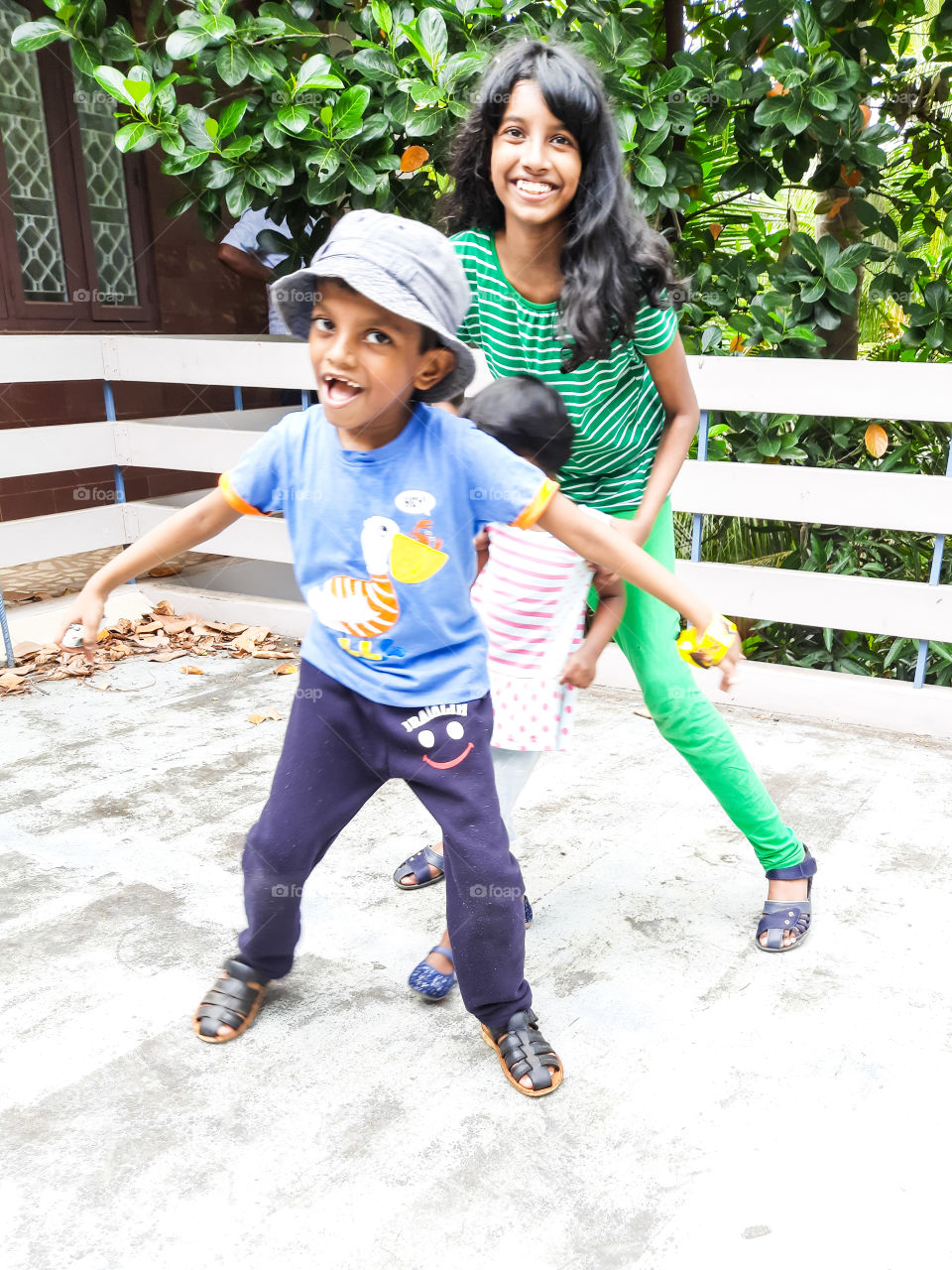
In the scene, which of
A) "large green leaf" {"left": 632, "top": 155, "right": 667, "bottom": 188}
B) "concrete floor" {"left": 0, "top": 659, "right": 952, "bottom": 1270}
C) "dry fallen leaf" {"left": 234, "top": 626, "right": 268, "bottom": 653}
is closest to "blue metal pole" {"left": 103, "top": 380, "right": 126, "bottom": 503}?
"dry fallen leaf" {"left": 234, "top": 626, "right": 268, "bottom": 653}

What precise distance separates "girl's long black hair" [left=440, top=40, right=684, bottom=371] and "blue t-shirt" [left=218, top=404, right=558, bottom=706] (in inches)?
15.8

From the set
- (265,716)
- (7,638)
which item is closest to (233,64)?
(7,638)

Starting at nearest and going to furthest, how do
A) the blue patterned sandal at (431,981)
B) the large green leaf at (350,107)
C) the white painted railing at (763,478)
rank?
the blue patterned sandal at (431,981)
the white painted railing at (763,478)
the large green leaf at (350,107)

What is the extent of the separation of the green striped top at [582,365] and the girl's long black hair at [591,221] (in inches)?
1.9

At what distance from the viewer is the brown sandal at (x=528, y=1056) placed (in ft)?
6.55

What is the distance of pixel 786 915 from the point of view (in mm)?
2518

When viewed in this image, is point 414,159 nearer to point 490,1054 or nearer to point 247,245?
point 247,245

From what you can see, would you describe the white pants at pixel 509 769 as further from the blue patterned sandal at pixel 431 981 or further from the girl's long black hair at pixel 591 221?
the girl's long black hair at pixel 591 221

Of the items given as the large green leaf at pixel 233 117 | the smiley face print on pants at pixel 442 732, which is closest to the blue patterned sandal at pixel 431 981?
the smiley face print on pants at pixel 442 732

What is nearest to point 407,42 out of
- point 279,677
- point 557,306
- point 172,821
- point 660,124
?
point 660,124

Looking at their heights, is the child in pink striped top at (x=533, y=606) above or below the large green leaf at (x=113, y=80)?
below

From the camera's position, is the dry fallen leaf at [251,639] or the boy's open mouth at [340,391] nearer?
the boy's open mouth at [340,391]

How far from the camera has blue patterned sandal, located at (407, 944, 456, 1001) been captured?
2.29m

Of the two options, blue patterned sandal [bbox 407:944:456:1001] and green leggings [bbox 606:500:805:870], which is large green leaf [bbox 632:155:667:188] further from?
blue patterned sandal [bbox 407:944:456:1001]
